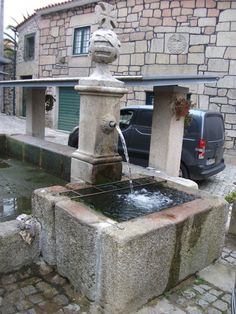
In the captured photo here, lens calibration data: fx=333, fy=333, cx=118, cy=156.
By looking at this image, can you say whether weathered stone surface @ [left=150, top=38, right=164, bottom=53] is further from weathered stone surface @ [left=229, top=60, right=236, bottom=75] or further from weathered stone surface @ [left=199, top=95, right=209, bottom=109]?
weathered stone surface @ [left=229, top=60, right=236, bottom=75]

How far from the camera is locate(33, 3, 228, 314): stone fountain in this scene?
2607 millimetres

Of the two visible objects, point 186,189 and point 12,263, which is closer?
point 12,263

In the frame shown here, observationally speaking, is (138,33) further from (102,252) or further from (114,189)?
(102,252)

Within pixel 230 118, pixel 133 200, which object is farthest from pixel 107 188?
pixel 230 118

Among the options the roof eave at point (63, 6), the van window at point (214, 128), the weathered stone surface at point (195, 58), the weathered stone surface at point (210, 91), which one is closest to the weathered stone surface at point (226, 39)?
the weathered stone surface at point (195, 58)

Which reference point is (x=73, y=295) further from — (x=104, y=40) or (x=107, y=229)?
(x=104, y=40)

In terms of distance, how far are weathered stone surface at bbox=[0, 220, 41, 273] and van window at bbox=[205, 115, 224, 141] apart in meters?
4.75

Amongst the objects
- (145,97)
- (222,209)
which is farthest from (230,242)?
(145,97)

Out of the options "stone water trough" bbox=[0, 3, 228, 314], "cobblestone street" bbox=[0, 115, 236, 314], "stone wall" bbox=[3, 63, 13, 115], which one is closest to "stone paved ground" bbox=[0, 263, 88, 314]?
"cobblestone street" bbox=[0, 115, 236, 314]

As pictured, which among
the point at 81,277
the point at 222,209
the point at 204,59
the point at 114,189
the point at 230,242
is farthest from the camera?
the point at 204,59

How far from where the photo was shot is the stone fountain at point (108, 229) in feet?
8.55

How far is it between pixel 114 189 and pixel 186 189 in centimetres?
85

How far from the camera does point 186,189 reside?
12.8 feet

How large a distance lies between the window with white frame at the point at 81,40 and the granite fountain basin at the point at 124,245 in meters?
11.5
